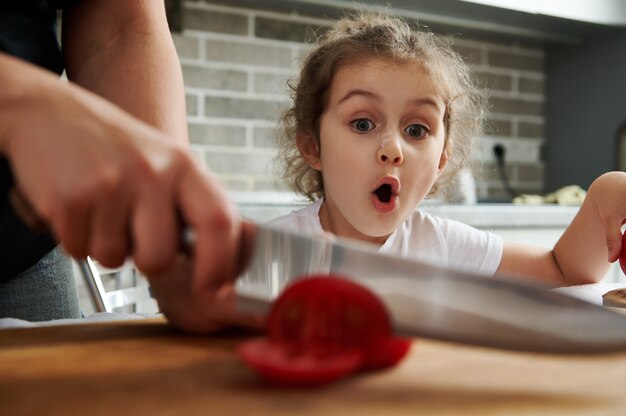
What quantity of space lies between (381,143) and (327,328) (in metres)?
0.73

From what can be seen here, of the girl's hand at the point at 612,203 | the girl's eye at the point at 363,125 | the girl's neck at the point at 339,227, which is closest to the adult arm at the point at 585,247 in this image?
the girl's hand at the point at 612,203

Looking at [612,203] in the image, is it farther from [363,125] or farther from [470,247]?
[363,125]

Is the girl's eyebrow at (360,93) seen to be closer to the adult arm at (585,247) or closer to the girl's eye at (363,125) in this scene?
the girl's eye at (363,125)

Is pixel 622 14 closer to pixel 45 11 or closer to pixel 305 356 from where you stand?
pixel 45 11

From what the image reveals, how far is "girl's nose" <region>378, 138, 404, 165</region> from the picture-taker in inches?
43.9

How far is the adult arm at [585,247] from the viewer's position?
3.73ft

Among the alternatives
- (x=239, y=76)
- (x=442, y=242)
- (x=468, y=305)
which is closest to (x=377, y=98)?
(x=442, y=242)

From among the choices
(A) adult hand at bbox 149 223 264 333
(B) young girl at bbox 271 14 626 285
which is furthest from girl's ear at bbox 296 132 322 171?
(A) adult hand at bbox 149 223 264 333

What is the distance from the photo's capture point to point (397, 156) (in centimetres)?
112

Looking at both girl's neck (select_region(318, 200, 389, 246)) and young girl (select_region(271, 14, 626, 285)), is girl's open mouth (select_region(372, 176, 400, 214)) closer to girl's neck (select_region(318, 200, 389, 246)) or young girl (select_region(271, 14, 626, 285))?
→ young girl (select_region(271, 14, 626, 285))

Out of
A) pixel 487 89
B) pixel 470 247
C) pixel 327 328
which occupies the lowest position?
pixel 470 247

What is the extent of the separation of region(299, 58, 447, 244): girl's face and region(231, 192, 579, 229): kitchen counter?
17.5 inches

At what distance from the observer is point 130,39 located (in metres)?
0.77

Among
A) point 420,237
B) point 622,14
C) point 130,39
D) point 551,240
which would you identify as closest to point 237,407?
point 130,39
